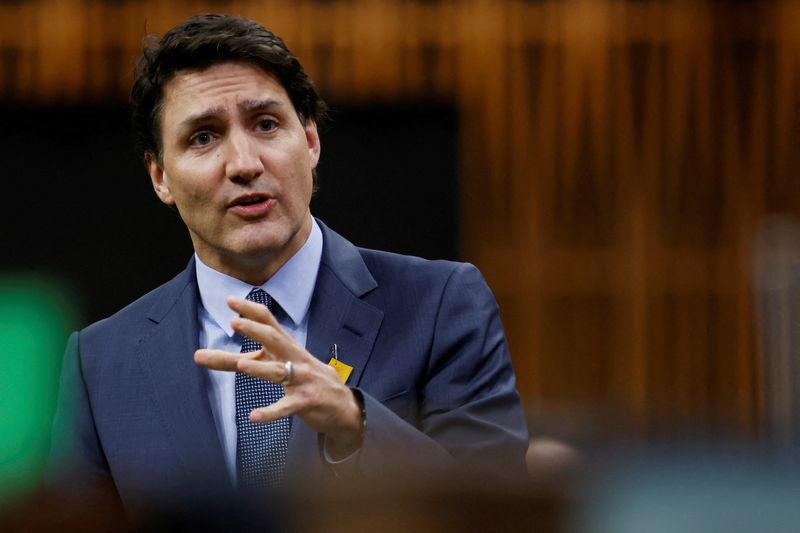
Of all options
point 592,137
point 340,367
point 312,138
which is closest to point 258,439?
point 340,367

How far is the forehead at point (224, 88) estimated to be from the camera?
2135 mm

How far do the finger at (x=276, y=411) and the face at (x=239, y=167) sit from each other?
1.91 ft

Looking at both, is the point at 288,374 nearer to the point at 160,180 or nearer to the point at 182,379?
the point at 182,379

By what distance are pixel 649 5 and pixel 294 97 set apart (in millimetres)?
3556

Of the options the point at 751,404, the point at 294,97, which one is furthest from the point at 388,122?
the point at 294,97

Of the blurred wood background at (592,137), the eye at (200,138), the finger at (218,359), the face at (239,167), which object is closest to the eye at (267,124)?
the face at (239,167)

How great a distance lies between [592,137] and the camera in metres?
5.41

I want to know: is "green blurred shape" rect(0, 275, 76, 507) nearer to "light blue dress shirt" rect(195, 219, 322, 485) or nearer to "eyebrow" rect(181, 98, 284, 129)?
"light blue dress shirt" rect(195, 219, 322, 485)

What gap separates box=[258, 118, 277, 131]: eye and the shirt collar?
9.0 inches

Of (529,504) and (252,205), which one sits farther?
(252,205)

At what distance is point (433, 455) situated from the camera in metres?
1.64

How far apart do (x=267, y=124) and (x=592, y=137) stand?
3443mm

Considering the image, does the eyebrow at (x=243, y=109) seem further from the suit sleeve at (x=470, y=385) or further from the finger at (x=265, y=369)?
the finger at (x=265, y=369)

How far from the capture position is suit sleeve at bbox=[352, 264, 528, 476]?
1.89 metres
